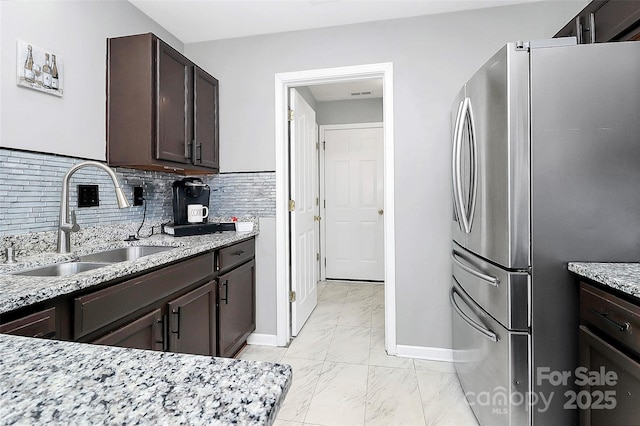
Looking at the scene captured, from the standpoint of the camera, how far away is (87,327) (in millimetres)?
1134

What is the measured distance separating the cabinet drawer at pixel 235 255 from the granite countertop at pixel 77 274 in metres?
0.08

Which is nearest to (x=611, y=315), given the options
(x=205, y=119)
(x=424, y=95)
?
(x=424, y=95)

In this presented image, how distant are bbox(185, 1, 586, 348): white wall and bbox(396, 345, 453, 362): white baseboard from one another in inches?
1.3

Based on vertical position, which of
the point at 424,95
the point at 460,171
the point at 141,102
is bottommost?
the point at 460,171

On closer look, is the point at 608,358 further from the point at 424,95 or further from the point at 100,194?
the point at 100,194

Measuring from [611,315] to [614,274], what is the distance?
0.48 feet

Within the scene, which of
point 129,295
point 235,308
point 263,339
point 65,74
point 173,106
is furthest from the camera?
point 263,339

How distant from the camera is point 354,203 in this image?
14.5 ft

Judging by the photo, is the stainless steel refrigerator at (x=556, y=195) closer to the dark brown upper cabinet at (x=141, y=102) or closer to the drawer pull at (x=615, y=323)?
the drawer pull at (x=615, y=323)

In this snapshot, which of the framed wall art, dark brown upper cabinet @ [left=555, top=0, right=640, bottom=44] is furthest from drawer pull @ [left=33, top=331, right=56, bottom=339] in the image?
dark brown upper cabinet @ [left=555, top=0, right=640, bottom=44]

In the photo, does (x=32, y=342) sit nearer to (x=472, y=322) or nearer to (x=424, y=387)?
(x=472, y=322)

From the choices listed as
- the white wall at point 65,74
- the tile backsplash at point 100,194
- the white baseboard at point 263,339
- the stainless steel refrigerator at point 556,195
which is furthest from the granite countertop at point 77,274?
the stainless steel refrigerator at point 556,195

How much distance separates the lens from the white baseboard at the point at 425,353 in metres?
2.30

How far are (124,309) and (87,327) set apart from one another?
0.56ft
